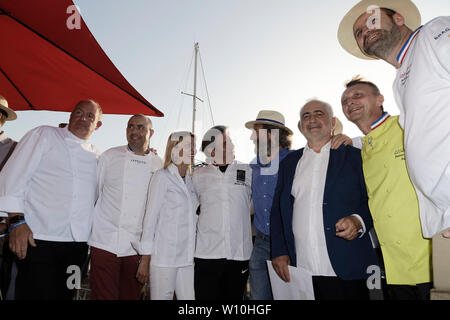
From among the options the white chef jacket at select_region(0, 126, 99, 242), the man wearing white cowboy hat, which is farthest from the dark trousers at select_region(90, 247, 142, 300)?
the man wearing white cowboy hat

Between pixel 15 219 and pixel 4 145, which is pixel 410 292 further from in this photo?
pixel 4 145

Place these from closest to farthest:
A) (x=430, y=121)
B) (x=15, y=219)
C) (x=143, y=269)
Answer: (x=430, y=121), (x=15, y=219), (x=143, y=269)

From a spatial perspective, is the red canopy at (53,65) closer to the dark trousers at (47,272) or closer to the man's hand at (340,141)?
the dark trousers at (47,272)

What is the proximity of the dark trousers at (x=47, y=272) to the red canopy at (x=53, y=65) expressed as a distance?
1.84 meters

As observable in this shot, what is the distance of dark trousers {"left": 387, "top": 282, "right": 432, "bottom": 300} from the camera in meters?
1.64

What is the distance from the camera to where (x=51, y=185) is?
2.35 m

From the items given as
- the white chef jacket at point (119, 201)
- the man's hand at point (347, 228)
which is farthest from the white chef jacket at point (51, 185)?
the man's hand at point (347, 228)

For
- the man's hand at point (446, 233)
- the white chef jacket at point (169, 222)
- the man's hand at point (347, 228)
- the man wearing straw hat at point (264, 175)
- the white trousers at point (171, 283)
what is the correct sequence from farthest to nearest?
1. the man wearing straw hat at point (264, 175)
2. the white chef jacket at point (169, 222)
3. the white trousers at point (171, 283)
4. the man's hand at point (347, 228)
5. the man's hand at point (446, 233)

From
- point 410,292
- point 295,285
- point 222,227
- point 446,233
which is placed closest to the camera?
point 446,233

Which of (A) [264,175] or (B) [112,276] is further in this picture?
(A) [264,175]

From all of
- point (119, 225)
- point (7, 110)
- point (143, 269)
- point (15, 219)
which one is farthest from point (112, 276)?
point (7, 110)

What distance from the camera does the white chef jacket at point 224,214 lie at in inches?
114

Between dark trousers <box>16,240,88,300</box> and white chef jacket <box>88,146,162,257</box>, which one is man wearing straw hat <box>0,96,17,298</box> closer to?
dark trousers <box>16,240,88,300</box>

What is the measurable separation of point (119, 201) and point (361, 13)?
2856 millimetres
